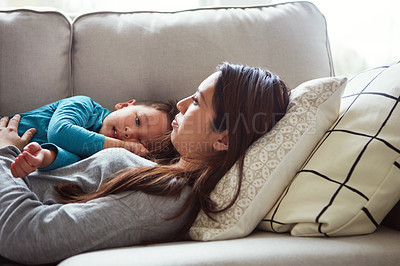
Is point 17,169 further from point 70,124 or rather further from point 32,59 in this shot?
point 32,59

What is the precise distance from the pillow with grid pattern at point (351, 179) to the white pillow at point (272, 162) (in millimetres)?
33

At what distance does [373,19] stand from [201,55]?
3.80ft

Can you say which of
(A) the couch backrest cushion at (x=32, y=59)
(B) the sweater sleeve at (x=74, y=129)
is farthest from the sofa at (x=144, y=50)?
(B) the sweater sleeve at (x=74, y=129)

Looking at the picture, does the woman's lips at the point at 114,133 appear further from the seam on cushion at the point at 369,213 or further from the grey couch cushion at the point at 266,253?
the seam on cushion at the point at 369,213

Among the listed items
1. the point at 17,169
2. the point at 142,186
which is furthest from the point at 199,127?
the point at 17,169

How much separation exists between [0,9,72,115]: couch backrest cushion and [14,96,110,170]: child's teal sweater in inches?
2.7

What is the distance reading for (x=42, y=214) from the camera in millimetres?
912

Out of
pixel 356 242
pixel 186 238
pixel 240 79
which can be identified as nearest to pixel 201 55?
pixel 240 79

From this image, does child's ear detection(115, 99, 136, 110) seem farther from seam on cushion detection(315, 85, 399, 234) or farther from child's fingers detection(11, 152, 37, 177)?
seam on cushion detection(315, 85, 399, 234)

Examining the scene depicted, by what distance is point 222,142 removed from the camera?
1.13 meters

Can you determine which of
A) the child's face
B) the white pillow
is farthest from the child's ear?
the white pillow

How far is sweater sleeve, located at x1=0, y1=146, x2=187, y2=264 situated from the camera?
87 centimetres

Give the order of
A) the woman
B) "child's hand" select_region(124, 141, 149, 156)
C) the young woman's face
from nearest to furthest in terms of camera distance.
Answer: the woman, the young woman's face, "child's hand" select_region(124, 141, 149, 156)

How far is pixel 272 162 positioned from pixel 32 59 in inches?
38.6
